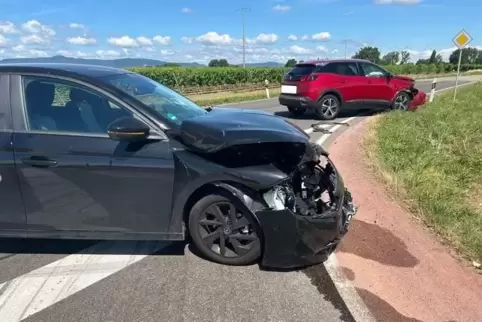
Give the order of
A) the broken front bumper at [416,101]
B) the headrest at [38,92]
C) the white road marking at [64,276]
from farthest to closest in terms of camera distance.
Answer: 1. the broken front bumper at [416,101]
2. the headrest at [38,92]
3. the white road marking at [64,276]

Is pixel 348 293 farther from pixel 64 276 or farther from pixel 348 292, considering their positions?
pixel 64 276

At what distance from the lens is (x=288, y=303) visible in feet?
10.4

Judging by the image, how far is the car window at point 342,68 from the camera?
1275cm

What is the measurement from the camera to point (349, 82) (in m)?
12.9

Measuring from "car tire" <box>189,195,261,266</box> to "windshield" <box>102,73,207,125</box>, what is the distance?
31.7 inches

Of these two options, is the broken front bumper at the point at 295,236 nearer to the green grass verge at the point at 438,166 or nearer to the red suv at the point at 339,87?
the green grass verge at the point at 438,166

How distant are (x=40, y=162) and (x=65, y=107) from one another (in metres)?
0.52

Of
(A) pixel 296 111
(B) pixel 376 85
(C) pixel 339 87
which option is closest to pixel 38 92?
(C) pixel 339 87

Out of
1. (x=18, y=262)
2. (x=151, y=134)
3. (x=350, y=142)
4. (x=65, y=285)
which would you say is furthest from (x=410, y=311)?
(x=350, y=142)

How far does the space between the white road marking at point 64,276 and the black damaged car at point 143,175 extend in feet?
0.94

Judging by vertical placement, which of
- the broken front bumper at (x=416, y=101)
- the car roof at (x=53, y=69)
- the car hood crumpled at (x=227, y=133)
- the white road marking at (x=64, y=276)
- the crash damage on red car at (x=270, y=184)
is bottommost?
the white road marking at (x=64, y=276)

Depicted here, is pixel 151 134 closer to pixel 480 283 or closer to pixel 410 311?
pixel 410 311

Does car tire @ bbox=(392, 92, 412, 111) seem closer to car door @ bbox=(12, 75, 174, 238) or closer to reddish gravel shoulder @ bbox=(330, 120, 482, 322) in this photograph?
reddish gravel shoulder @ bbox=(330, 120, 482, 322)

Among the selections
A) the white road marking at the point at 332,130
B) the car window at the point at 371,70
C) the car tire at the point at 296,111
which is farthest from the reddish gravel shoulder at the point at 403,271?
the car window at the point at 371,70
